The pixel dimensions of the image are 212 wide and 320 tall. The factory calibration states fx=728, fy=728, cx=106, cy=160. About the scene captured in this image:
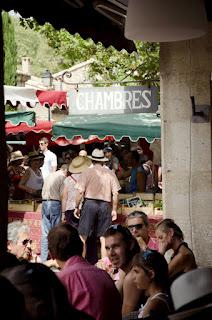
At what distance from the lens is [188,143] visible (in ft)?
23.8

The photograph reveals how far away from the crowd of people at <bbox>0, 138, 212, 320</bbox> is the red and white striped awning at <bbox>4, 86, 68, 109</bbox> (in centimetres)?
197

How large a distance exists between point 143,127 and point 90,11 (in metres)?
6.07

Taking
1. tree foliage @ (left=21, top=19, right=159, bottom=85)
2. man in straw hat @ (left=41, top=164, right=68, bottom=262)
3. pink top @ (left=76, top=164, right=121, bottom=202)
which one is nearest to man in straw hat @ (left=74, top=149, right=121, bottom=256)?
pink top @ (left=76, top=164, right=121, bottom=202)

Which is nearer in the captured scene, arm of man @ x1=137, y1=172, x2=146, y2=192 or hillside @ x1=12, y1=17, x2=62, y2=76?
arm of man @ x1=137, y1=172, x2=146, y2=192

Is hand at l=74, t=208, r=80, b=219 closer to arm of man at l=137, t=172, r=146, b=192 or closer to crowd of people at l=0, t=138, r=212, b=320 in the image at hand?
crowd of people at l=0, t=138, r=212, b=320

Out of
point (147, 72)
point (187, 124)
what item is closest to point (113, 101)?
point (187, 124)

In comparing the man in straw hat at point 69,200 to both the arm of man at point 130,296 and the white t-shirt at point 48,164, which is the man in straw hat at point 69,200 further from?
the arm of man at point 130,296

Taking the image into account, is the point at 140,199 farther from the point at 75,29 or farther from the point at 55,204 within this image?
the point at 75,29

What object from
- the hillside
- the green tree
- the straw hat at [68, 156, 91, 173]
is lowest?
the straw hat at [68, 156, 91, 173]

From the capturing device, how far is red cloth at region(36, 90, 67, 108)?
1439 centimetres

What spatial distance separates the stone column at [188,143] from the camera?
23.4 feet

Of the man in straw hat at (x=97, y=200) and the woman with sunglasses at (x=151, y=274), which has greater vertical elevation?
the woman with sunglasses at (x=151, y=274)

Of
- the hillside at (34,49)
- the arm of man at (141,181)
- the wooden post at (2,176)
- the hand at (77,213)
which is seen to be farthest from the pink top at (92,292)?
the hillside at (34,49)

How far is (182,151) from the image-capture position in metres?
7.27
